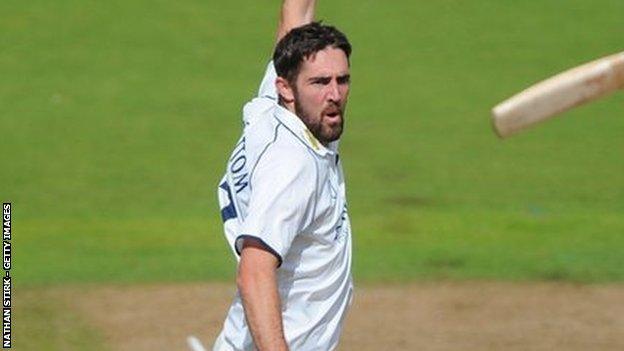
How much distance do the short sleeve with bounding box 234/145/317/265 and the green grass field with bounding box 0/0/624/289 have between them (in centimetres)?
428

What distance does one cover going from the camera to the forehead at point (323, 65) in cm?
487

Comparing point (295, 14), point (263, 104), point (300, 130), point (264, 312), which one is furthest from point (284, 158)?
point (295, 14)

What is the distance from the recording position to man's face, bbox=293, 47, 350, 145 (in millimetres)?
4855

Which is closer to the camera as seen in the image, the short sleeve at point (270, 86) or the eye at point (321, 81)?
the eye at point (321, 81)

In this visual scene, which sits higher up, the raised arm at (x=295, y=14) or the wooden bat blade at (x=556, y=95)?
the raised arm at (x=295, y=14)

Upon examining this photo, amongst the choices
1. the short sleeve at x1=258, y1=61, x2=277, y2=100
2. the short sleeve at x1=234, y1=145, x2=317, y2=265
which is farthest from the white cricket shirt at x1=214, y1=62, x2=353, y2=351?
the short sleeve at x1=258, y1=61, x2=277, y2=100

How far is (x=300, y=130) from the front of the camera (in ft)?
16.1

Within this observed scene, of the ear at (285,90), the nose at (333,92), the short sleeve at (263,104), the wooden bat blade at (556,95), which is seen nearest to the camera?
the wooden bat blade at (556,95)

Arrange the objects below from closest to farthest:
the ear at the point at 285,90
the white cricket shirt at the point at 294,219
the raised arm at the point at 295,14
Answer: the white cricket shirt at the point at 294,219
the ear at the point at 285,90
the raised arm at the point at 295,14

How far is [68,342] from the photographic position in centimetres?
807

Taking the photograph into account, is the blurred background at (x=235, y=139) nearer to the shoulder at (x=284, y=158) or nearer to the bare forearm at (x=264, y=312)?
the shoulder at (x=284, y=158)

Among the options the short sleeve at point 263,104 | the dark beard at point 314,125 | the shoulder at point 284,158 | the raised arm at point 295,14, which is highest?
the raised arm at point 295,14

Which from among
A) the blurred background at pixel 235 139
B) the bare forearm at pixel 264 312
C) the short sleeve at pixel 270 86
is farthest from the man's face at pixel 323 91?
the blurred background at pixel 235 139

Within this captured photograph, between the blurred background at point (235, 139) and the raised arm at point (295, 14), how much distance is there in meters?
2.46
